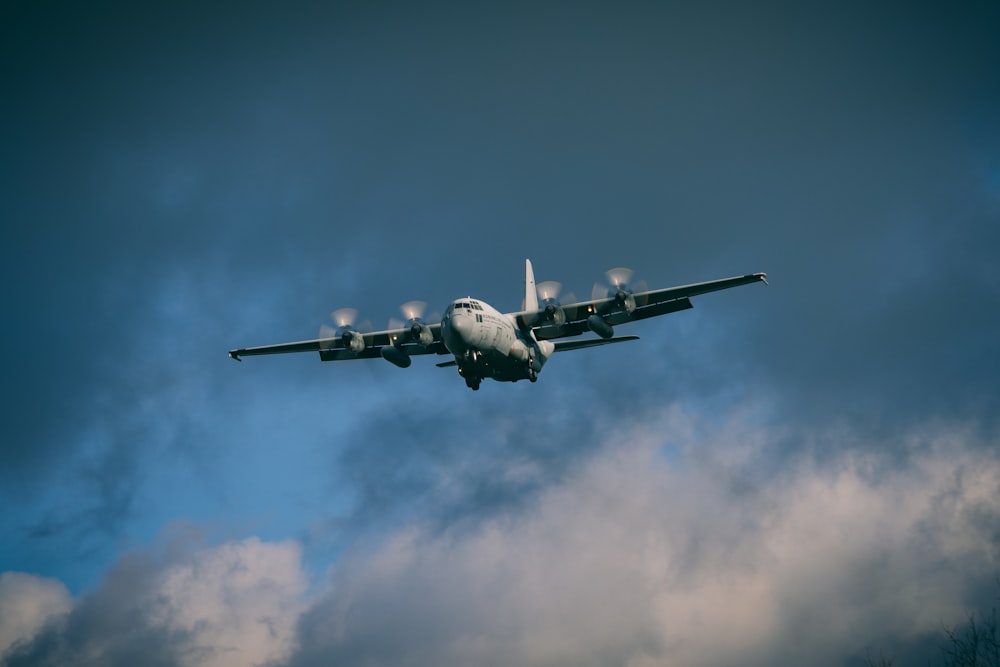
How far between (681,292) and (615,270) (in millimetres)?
3784

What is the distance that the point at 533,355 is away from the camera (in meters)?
46.3

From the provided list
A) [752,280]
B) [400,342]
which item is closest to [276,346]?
[400,342]

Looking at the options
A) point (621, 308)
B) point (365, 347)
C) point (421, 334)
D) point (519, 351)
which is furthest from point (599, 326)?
point (365, 347)

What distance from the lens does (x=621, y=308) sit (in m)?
43.7

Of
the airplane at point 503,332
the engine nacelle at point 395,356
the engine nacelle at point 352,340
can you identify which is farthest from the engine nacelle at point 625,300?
the engine nacelle at point 352,340

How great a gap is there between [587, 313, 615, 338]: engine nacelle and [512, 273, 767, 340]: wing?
3.72 ft

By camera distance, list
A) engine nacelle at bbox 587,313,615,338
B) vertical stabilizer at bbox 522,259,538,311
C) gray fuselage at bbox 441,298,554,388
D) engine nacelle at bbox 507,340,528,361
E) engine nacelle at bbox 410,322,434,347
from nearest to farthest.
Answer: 1. gray fuselage at bbox 441,298,554,388
2. engine nacelle at bbox 587,313,615,338
3. engine nacelle at bbox 507,340,528,361
4. engine nacelle at bbox 410,322,434,347
5. vertical stabilizer at bbox 522,259,538,311

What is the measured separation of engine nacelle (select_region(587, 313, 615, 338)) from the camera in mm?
43031

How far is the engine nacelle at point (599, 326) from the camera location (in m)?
43.0

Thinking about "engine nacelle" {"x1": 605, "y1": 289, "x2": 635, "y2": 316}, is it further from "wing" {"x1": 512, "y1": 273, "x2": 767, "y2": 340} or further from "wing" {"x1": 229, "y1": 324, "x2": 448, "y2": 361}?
"wing" {"x1": 229, "y1": 324, "x2": 448, "y2": 361}

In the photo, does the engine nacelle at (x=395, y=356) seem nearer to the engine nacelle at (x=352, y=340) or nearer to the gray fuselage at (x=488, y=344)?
the engine nacelle at (x=352, y=340)

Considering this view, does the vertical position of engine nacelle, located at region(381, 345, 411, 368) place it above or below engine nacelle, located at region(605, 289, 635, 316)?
above

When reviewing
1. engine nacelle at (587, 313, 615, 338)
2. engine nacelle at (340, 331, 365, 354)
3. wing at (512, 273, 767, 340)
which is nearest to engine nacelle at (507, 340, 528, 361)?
wing at (512, 273, 767, 340)

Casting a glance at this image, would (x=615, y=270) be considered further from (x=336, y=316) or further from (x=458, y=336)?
(x=336, y=316)
